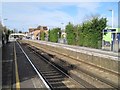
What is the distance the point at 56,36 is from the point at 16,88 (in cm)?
8363

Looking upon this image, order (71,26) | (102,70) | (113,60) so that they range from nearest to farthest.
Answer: (102,70), (113,60), (71,26)

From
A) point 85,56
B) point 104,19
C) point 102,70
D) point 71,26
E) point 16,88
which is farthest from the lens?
point 71,26

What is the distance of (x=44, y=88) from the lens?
13.0 m

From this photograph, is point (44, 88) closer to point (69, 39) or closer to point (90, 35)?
point (90, 35)

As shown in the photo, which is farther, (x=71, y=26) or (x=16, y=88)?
(x=71, y=26)

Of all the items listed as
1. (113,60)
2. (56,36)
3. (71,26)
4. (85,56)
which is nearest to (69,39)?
(71,26)

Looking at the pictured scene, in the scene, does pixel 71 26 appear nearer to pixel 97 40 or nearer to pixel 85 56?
pixel 97 40

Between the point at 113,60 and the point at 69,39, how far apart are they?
48.6m

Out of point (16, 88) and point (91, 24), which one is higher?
point (91, 24)

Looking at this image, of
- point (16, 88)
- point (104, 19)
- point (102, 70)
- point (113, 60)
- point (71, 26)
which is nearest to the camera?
point (16, 88)

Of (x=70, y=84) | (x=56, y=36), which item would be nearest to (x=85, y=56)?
(x=70, y=84)

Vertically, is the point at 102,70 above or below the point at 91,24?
below

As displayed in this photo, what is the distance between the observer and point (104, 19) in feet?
164

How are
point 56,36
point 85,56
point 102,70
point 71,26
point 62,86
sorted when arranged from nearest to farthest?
point 62,86 → point 102,70 → point 85,56 → point 71,26 → point 56,36
